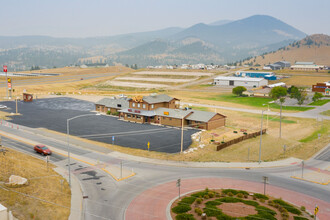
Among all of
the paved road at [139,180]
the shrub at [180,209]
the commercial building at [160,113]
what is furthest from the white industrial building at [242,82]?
the shrub at [180,209]

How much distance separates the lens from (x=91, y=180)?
36875 millimetres

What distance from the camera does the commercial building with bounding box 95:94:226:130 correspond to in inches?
2707

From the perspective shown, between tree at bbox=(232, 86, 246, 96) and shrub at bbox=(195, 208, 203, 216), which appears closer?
shrub at bbox=(195, 208, 203, 216)

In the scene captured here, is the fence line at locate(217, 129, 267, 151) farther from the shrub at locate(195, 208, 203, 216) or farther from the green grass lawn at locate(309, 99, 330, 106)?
the green grass lawn at locate(309, 99, 330, 106)

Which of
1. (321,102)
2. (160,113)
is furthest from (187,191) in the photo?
(321,102)

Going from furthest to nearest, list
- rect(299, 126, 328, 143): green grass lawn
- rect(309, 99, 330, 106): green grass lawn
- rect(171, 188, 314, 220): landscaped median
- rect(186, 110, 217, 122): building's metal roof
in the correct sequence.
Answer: rect(309, 99, 330, 106): green grass lawn, rect(186, 110, 217, 122): building's metal roof, rect(299, 126, 328, 143): green grass lawn, rect(171, 188, 314, 220): landscaped median

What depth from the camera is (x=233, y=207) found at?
2950cm

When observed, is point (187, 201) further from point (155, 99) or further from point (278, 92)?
point (278, 92)

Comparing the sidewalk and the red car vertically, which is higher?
the red car

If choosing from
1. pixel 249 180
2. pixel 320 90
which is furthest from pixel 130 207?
pixel 320 90

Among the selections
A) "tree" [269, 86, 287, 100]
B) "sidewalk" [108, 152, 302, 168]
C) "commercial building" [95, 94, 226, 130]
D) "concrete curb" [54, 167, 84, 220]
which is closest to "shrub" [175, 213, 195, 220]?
"concrete curb" [54, 167, 84, 220]

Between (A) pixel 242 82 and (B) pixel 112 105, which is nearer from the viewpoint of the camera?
(B) pixel 112 105

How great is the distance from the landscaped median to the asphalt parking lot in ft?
60.6

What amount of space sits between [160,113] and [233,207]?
45976 millimetres
